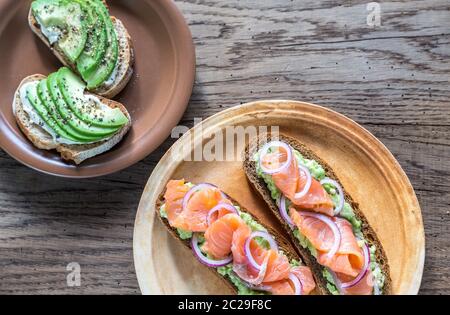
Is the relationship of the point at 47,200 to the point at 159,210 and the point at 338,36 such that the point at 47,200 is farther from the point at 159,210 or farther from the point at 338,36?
the point at 338,36

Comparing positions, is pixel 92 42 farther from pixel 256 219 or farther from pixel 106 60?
pixel 256 219

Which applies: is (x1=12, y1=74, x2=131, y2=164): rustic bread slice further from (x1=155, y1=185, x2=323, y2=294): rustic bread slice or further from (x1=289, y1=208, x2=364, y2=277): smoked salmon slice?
(x1=289, y1=208, x2=364, y2=277): smoked salmon slice

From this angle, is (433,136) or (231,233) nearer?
(231,233)

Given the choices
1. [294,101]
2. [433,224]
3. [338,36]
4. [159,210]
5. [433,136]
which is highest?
[338,36]

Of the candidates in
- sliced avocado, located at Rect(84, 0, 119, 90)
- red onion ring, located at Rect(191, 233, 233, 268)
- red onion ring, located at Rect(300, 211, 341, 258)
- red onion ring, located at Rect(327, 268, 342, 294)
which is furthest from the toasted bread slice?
red onion ring, located at Rect(327, 268, 342, 294)

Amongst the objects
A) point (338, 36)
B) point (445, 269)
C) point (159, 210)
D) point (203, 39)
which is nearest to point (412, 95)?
point (338, 36)
